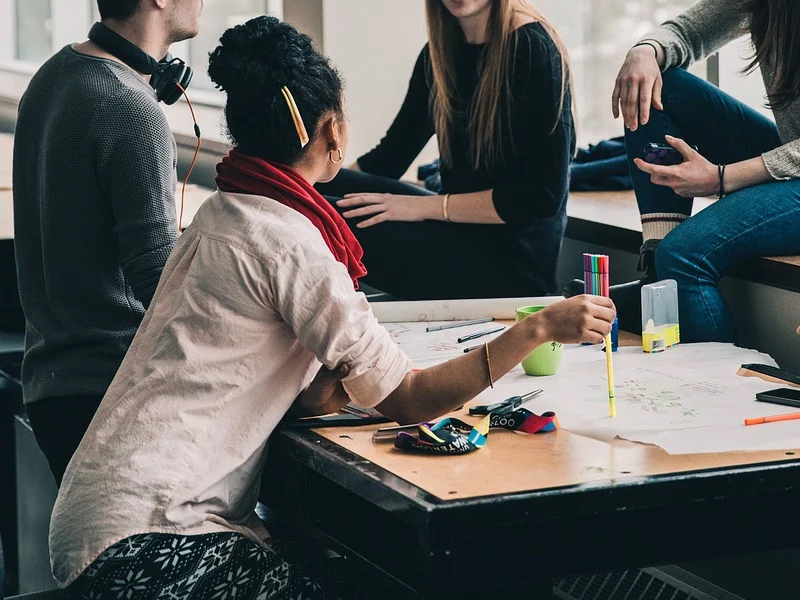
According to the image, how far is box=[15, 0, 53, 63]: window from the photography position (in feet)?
20.7

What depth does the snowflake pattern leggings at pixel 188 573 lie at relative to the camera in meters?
1.21

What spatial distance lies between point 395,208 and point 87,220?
820 millimetres

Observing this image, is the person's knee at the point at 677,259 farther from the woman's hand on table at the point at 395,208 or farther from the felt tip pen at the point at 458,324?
the woman's hand on table at the point at 395,208

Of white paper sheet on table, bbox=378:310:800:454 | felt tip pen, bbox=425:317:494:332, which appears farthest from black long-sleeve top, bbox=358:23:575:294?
white paper sheet on table, bbox=378:310:800:454

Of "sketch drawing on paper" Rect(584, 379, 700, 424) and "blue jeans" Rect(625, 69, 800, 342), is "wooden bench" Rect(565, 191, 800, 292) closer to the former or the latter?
"blue jeans" Rect(625, 69, 800, 342)

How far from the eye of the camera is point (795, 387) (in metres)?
1.41

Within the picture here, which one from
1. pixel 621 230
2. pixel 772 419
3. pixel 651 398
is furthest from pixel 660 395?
pixel 621 230

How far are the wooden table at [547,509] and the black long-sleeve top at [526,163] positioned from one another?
1.05 metres

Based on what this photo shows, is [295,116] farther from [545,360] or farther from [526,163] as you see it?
[526,163]

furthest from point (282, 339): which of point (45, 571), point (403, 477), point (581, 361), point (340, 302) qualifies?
point (45, 571)

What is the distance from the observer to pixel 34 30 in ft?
21.6

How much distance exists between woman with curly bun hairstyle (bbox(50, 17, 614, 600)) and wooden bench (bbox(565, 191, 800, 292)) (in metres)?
0.66

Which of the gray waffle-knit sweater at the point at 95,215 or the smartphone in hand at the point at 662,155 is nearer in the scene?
the gray waffle-knit sweater at the point at 95,215

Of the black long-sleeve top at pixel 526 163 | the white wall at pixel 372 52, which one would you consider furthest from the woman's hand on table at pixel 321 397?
the white wall at pixel 372 52
